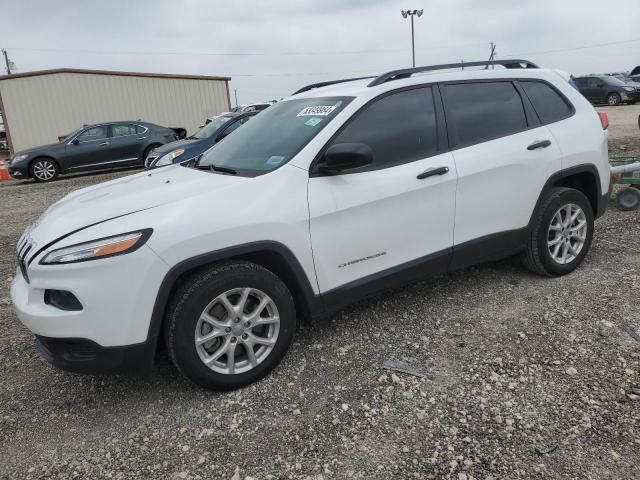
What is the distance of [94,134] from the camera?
14078 millimetres

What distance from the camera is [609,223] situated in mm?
5797

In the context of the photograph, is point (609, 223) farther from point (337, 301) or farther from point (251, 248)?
point (251, 248)

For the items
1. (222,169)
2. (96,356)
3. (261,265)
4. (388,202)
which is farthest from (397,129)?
(96,356)

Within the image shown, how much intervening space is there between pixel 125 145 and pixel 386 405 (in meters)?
13.1

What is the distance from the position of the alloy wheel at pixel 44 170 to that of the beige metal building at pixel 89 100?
858 cm

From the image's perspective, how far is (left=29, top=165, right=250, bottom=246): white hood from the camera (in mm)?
2875

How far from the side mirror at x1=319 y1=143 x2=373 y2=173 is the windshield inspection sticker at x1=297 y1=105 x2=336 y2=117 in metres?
0.41

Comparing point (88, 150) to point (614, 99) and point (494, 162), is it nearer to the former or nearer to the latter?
point (494, 162)

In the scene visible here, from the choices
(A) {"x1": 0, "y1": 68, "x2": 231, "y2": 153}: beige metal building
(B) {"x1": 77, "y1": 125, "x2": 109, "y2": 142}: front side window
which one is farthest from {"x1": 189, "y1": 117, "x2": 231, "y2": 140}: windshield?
(A) {"x1": 0, "y1": 68, "x2": 231, "y2": 153}: beige metal building

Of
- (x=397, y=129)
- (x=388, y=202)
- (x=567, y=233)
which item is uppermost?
(x=397, y=129)

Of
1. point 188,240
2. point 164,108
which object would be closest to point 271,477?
point 188,240

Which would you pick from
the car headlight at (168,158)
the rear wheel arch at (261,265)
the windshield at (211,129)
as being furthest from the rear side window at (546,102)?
the windshield at (211,129)

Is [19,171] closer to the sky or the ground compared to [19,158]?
closer to the ground

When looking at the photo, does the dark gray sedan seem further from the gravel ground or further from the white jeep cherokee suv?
the white jeep cherokee suv
